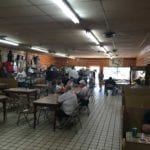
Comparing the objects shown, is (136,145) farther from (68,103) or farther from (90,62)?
(90,62)

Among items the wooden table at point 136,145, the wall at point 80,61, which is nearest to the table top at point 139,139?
the wooden table at point 136,145

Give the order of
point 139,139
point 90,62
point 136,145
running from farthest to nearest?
1. point 90,62
2. point 139,139
3. point 136,145

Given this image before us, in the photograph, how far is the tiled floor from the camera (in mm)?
4602

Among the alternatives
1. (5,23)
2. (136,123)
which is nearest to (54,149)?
(136,123)

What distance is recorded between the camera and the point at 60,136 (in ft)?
17.2

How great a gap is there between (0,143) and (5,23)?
133 inches

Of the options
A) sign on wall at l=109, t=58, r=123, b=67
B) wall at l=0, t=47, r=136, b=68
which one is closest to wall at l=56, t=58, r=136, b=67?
wall at l=0, t=47, r=136, b=68

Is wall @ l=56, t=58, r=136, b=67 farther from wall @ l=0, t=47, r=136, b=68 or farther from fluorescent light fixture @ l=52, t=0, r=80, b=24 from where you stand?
fluorescent light fixture @ l=52, t=0, r=80, b=24

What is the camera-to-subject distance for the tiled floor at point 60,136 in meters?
4.60

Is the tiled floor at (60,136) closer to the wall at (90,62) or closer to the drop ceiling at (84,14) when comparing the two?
the drop ceiling at (84,14)

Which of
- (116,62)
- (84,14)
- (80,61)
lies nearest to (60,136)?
(84,14)

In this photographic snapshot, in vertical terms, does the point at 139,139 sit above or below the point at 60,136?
above

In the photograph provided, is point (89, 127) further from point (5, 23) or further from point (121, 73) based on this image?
point (121, 73)

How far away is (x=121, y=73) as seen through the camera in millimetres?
21812
